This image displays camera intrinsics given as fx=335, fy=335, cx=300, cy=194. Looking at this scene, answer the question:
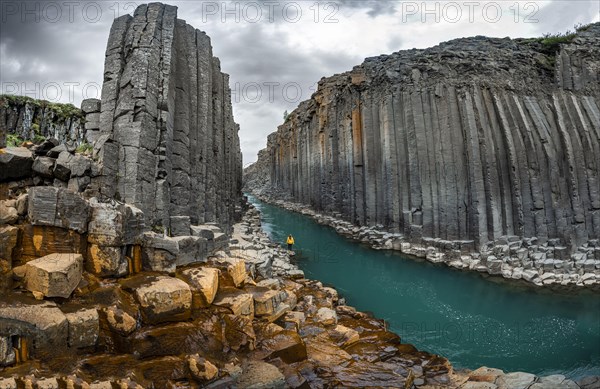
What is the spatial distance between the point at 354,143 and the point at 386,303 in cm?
1775

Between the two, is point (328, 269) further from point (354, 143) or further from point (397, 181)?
point (354, 143)

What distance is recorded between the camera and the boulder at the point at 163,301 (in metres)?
6.21

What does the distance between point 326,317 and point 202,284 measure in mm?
4398

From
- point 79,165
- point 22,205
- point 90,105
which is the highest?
point 90,105

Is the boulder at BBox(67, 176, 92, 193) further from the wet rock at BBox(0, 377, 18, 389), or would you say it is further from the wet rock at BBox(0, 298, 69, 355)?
the wet rock at BBox(0, 377, 18, 389)

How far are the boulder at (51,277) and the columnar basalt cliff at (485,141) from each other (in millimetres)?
19980

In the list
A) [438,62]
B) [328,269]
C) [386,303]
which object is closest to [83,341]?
[386,303]

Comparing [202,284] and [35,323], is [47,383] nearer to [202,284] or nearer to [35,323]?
[35,323]

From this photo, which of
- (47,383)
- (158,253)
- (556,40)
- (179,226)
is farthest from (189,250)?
(556,40)

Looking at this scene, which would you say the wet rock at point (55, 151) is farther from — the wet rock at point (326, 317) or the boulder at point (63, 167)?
the wet rock at point (326, 317)

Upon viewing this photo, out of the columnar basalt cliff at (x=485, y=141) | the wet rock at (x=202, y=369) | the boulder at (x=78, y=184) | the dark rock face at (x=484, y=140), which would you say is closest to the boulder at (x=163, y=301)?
the wet rock at (x=202, y=369)

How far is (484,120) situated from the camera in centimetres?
2120

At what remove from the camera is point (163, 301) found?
634 cm

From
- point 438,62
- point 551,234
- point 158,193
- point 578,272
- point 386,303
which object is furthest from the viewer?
point 438,62
